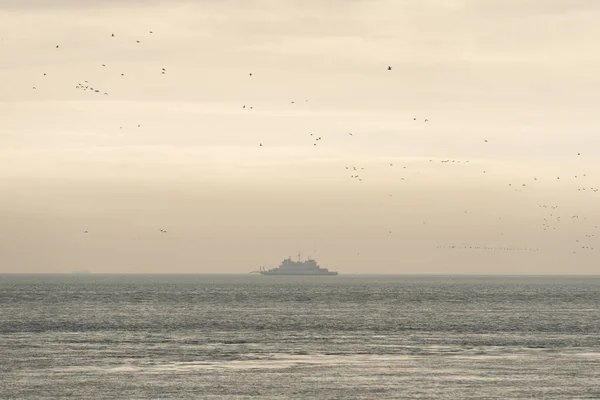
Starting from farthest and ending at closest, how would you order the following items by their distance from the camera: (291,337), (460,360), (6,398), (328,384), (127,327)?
(127,327) → (291,337) → (460,360) → (328,384) → (6,398)

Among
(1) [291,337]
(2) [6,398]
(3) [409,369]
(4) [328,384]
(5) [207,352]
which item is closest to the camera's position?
(2) [6,398]

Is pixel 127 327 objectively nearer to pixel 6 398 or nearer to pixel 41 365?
pixel 41 365

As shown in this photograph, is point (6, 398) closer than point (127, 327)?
Yes

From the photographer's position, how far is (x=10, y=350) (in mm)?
88562

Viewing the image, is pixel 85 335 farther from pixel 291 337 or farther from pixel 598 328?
pixel 598 328

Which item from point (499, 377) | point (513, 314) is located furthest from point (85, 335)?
point (513, 314)

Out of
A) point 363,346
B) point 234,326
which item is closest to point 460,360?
point 363,346

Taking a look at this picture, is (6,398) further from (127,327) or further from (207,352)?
(127,327)

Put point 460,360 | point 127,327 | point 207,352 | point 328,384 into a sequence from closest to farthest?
A: point 328,384 → point 460,360 → point 207,352 → point 127,327

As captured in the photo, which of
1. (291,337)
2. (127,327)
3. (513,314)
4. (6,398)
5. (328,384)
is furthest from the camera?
(513,314)

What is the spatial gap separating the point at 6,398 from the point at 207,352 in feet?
99.0

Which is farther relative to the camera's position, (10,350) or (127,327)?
(127,327)

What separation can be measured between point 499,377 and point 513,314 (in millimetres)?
98870

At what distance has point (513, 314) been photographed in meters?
165
